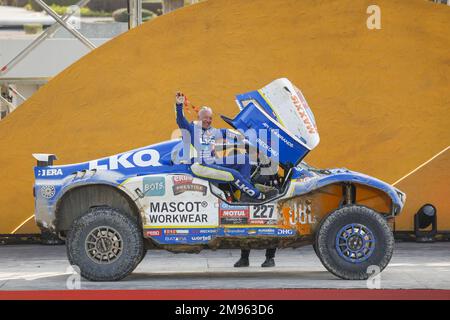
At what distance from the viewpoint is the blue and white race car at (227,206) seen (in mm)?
11000

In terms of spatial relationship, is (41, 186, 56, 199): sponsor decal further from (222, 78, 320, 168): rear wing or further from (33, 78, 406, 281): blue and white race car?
(222, 78, 320, 168): rear wing

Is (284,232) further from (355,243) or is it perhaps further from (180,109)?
(180,109)

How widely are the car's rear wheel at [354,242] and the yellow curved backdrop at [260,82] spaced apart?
3804 millimetres

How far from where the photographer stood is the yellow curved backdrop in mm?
14695

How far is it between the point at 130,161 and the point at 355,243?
241 cm

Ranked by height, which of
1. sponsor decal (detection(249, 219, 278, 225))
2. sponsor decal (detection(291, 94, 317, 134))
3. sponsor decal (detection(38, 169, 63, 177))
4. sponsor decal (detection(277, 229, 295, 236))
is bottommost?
sponsor decal (detection(277, 229, 295, 236))

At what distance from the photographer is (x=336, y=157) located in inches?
583

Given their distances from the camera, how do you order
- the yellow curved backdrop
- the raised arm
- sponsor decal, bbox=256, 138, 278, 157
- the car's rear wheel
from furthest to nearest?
the yellow curved backdrop → sponsor decal, bbox=256, 138, 278, 157 → the car's rear wheel → the raised arm

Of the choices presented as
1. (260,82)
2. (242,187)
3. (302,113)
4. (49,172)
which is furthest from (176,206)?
(260,82)

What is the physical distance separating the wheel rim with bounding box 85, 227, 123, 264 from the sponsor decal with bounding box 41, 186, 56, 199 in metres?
0.61

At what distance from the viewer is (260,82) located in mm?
14766

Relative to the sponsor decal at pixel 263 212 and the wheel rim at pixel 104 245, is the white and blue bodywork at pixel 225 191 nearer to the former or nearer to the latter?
the sponsor decal at pixel 263 212

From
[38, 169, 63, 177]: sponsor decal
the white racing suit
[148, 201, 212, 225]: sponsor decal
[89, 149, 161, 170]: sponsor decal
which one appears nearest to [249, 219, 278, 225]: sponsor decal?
the white racing suit

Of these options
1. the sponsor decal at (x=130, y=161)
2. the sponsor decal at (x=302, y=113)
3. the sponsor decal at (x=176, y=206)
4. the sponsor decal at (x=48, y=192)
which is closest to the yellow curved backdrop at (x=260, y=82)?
the sponsor decal at (x=130, y=161)
